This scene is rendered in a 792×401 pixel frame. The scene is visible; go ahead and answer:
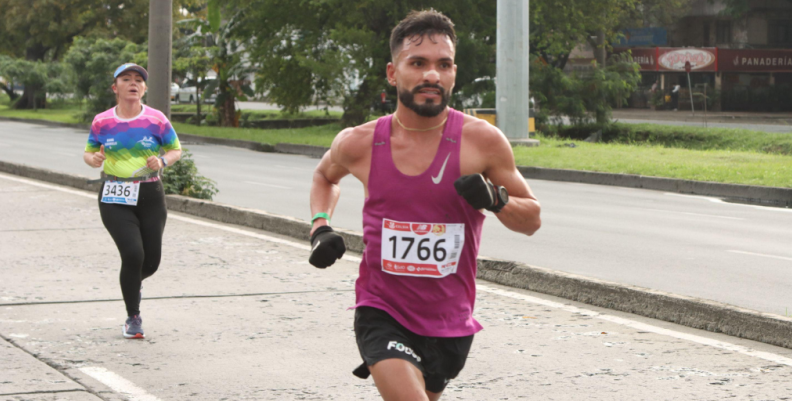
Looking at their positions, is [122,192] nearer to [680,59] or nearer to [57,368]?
[57,368]

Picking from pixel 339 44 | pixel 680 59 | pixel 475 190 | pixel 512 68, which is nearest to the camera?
pixel 475 190

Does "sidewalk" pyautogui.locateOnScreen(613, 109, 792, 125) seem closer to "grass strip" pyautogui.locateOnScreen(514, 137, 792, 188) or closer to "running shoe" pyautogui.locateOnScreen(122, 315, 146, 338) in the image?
"grass strip" pyautogui.locateOnScreen(514, 137, 792, 188)

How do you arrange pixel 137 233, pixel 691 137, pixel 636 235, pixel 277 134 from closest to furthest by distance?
pixel 137 233
pixel 636 235
pixel 691 137
pixel 277 134

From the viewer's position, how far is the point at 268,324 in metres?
6.56

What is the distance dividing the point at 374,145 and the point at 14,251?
22.4ft

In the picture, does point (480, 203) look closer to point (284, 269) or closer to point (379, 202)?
point (379, 202)

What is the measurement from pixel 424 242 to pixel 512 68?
20.1 m

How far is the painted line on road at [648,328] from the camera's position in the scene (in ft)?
19.0

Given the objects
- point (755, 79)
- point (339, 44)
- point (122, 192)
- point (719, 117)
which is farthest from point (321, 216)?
point (755, 79)

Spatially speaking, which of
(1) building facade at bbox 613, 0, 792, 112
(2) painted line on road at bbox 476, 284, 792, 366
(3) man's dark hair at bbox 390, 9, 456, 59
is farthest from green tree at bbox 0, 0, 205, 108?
(3) man's dark hair at bbox 390, 9, 456, 59

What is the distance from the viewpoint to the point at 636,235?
11.2 meters

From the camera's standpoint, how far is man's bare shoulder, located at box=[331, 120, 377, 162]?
3564mm

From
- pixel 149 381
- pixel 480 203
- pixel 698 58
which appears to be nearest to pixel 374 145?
pixel 480 203

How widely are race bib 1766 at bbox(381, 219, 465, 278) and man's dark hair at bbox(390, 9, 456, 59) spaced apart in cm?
60
